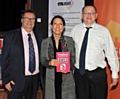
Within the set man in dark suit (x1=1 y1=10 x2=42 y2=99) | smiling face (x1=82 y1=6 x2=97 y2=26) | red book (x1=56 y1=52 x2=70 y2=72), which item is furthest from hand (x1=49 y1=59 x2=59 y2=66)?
smiling face (x1=82 y1=6 x2=97 y2=26)

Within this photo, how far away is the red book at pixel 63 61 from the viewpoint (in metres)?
2.91

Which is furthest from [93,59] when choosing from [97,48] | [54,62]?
[54,62]

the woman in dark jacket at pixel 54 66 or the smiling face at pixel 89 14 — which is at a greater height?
the smiling face at pixel 89 14

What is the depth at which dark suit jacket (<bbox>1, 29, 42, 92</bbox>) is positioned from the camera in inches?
119

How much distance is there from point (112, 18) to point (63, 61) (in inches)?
78.1

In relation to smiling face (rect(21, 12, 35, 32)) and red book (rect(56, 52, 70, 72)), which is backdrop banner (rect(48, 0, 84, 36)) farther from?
red book (rect(56, 52, 70, 72))

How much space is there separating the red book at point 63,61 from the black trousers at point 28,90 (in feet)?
1.39

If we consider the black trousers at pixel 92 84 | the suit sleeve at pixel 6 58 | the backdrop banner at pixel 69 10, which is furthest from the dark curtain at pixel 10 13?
the black trousers at pixel 92 84

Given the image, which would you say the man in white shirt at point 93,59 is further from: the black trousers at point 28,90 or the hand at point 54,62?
the black trousers at point 28,90

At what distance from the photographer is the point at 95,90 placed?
10.3 feet

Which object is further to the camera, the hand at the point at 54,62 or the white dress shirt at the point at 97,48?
the white dress shirt at the point at 97,48

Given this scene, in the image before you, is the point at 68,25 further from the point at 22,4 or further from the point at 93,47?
the point at 93,47

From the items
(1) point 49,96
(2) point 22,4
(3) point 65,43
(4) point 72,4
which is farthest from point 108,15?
(2) point 22,4

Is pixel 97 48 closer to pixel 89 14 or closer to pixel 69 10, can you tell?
pixel 89 14
